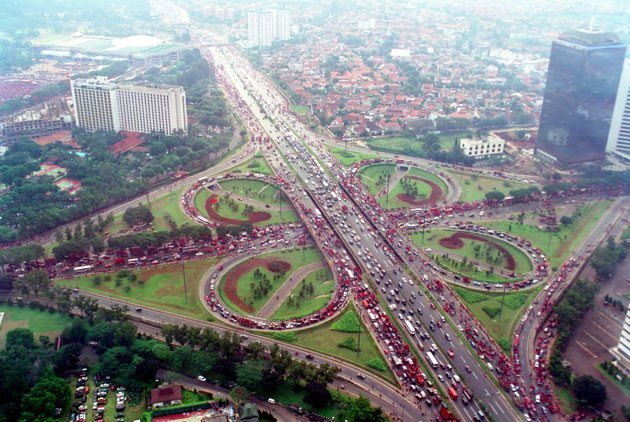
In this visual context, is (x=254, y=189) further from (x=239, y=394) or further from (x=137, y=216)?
(x=239, y=394)

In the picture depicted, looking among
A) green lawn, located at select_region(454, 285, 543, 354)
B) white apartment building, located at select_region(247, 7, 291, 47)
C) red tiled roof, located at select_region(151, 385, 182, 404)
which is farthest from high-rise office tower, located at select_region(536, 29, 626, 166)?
white apartment building, located at select_region(247, 7, 291, 47)

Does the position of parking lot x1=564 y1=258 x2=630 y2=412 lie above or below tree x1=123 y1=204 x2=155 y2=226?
below

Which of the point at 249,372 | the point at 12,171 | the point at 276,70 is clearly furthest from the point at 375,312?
the point at 276,70

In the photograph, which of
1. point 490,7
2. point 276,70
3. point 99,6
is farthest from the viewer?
point 490,7

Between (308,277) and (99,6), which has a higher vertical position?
(99,6)

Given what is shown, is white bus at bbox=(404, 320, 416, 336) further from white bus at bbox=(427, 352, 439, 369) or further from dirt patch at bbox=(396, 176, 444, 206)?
dirt patch at bbox=(396, 176, 444, 206)

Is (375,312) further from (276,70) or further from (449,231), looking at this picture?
(276,70)

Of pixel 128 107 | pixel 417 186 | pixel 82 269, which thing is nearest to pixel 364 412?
pixel 82 269
